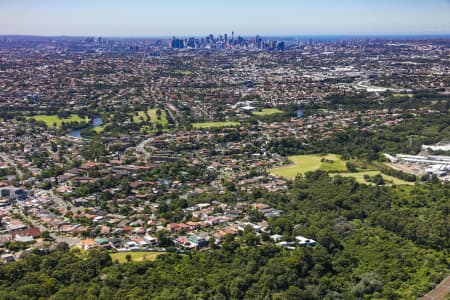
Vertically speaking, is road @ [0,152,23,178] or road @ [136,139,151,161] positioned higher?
road @ [136,139,151,161]

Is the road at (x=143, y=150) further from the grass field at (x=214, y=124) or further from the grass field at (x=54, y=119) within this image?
the grass field at (x=54, y=119)

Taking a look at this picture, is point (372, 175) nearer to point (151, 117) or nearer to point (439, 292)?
point (439, 292)

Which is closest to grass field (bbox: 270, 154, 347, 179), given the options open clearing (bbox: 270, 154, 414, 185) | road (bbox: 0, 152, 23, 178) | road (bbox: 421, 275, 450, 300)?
open clearing (bbox: 270, 154, 414, 185)

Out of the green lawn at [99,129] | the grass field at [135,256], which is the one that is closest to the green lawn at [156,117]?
the green lawn at [99,129]

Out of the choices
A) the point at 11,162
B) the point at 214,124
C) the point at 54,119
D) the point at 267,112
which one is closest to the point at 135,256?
the point at 11,162

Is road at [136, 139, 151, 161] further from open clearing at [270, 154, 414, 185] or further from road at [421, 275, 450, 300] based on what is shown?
road at [421, 275, 450, 300]

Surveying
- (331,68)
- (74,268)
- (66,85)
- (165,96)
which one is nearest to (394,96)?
(165,96)
